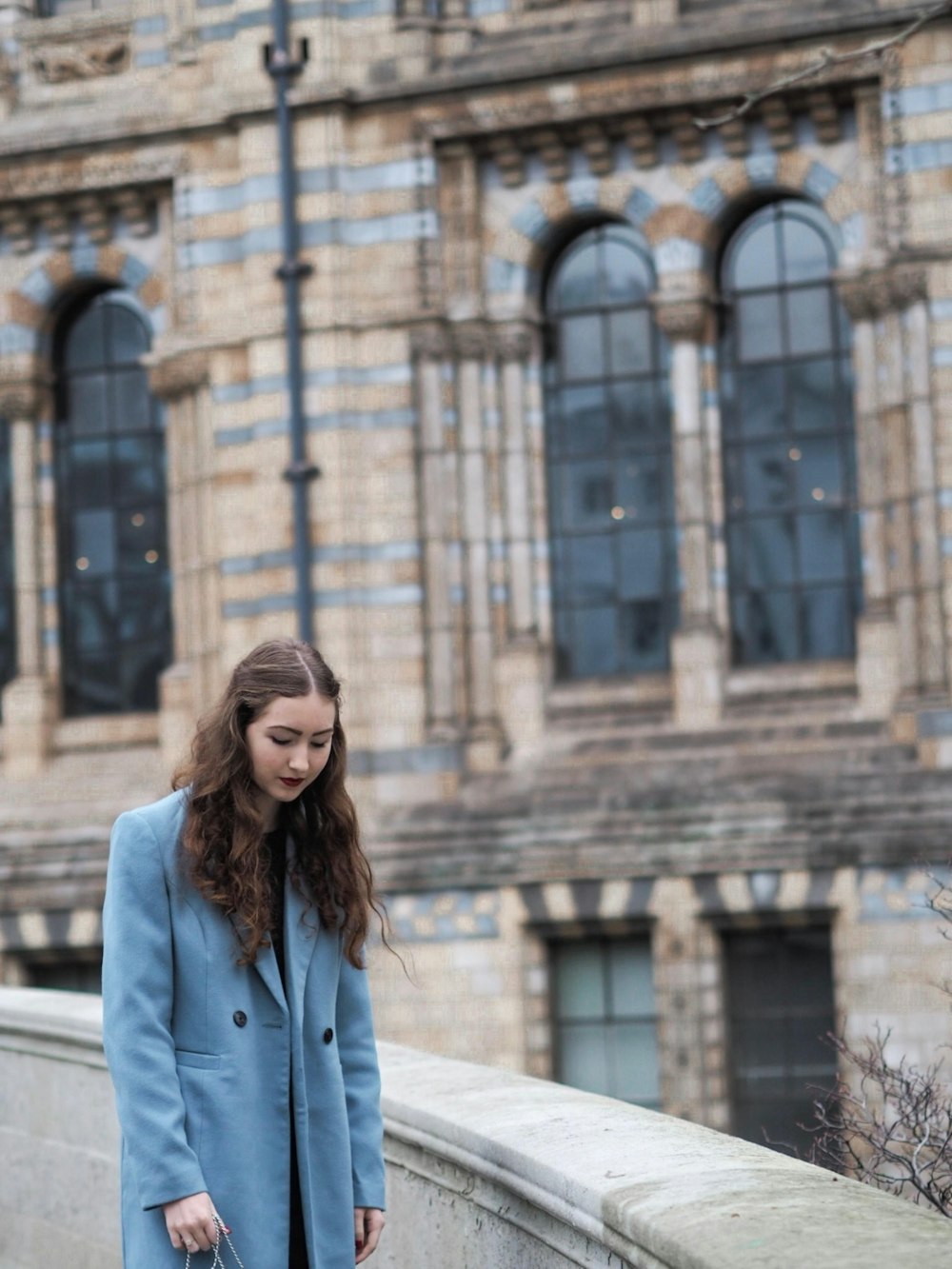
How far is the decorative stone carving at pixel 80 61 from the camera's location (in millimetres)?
17938

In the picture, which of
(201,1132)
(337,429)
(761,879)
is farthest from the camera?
(337,429)

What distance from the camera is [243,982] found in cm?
442

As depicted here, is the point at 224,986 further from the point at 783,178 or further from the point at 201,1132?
the point at 783,178

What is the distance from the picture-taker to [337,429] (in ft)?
54.4

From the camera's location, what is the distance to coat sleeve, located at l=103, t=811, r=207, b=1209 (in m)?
4.19

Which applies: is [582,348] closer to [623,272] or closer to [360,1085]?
[623,272]

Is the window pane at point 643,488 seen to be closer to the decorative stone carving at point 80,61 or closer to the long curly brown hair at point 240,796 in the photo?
the decorative stone carving at point 80,61

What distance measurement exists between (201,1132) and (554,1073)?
39.5 ft

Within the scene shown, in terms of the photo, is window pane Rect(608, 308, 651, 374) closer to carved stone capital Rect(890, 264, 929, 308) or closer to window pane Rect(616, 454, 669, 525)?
window pane Rect(616, 454, 669, 525)

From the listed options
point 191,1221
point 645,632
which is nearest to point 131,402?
point 645,632

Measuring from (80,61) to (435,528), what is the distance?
16.2 ft

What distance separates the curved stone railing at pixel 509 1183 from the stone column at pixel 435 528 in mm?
7953

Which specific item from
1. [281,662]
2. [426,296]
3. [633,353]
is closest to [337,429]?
[426,296]

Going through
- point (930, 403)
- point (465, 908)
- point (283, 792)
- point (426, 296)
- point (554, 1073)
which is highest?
point (426, 296)
